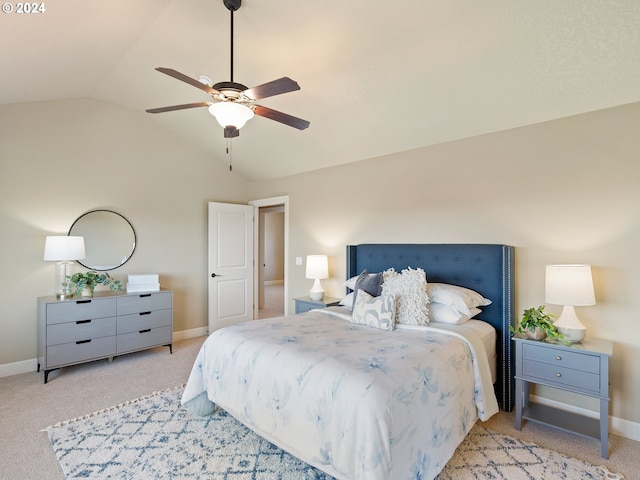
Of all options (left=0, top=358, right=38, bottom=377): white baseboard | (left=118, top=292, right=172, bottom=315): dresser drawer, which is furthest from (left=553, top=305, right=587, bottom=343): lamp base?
(left=0, top=358, right=38, bottom=377): white baseboard

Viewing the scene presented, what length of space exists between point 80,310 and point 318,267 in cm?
262

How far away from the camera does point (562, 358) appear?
2.34m

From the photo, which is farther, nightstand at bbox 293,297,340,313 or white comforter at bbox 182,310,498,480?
nightstand at bbox 293,297,340,313

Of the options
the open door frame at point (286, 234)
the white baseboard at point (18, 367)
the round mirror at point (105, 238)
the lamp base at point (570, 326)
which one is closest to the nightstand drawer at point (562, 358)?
the lamp base at point (570, 326)

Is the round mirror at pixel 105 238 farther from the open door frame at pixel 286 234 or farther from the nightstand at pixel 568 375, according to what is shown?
the nightstand at pixel 568 375

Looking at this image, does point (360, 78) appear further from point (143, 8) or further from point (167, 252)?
point (167, 252)

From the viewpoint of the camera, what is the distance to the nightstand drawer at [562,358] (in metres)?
2.23

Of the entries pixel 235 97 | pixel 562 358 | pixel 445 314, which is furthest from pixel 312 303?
pixel 235 97

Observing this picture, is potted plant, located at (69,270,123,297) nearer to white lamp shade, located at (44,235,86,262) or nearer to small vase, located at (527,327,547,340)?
white lamp shade, located at (44,235,86,262)

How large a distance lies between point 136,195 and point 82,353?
2.00 metres

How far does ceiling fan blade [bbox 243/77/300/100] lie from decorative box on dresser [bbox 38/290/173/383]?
2.97m

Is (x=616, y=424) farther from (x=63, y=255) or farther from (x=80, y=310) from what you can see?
(x=63, y=255)

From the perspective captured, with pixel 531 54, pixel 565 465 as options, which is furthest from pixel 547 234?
pixel 565 465

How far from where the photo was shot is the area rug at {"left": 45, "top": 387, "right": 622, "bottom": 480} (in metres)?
1.99
